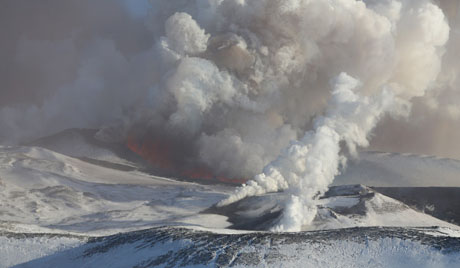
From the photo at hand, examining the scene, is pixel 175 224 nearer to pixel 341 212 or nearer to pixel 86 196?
pixel 341 212

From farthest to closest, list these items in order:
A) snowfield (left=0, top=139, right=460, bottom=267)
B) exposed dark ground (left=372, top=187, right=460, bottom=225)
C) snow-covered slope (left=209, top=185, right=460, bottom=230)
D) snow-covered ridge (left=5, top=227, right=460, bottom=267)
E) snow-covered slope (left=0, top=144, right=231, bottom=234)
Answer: exposed dark ground (left=372, top=187, right=460, bottom=225), snow-covered slope (left=0, top=144, right=231, bottom=234), snow-covered slope (left=209, top=185, right=460, bottom=230), snowfield (left=0, top=139, right=460, bottom=267), snow-covered ridge (left=5, top=227, right=460, bottom=267)

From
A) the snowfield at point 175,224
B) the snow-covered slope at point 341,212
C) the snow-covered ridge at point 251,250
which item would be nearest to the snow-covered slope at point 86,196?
the snowfield at point 175,224

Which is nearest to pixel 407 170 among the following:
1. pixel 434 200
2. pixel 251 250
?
pixel 434 200

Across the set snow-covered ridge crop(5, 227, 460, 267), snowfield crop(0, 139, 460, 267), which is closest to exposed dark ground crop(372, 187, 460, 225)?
snowfield crop(0, 139, 460, 267)

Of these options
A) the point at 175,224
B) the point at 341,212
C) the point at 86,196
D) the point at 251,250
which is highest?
the point at 86,196

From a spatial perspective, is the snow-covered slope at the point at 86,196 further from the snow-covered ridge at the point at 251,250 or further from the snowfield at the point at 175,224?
the snow-covered ridge at the point at 251,250

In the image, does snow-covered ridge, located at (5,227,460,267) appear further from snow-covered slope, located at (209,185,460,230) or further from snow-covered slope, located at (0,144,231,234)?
snow-covered slope, located at (209,185,460,230)

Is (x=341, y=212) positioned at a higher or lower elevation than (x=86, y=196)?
lower

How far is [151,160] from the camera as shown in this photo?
119 metres

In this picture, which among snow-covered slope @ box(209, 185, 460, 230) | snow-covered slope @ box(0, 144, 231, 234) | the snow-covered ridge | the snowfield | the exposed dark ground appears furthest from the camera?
the exposed dark ground

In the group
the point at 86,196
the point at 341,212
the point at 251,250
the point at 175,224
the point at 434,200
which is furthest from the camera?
the point at 86,196

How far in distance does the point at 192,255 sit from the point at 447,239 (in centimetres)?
1697

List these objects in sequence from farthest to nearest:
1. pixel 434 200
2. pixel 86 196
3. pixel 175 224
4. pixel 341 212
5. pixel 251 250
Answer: pixel 86 196 < pixel 434 200 < pixel 341 212 < pixel 175 224 < pixel 251 250

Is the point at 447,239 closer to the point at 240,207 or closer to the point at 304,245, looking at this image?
the point at 304,245
